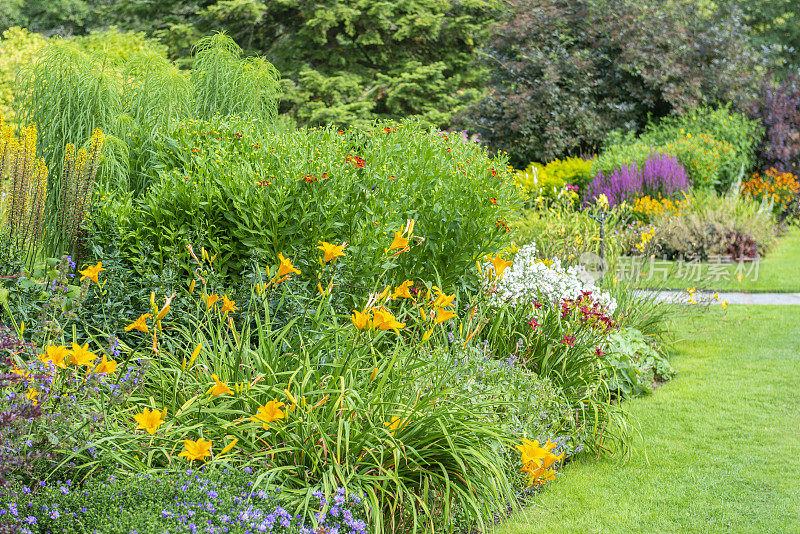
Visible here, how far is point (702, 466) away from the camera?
12.6ft

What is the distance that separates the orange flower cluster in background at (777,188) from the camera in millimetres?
12461

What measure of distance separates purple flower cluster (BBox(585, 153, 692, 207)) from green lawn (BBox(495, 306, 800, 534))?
468 cm

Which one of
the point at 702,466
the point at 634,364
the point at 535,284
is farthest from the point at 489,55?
the point at 702,466

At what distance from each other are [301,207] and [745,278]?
6369 millimetres

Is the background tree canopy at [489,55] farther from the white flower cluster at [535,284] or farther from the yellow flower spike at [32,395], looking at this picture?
the yellow flower spike at [32,395]

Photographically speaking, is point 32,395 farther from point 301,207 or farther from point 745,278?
point 745,278

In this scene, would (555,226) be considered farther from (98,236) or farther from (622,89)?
(622,89)

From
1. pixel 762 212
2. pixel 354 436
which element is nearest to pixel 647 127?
pixel 762 212

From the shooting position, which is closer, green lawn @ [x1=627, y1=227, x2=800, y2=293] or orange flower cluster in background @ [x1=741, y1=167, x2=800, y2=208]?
green lawn @ [x1=627, y1=227, x2=800, y2=293]

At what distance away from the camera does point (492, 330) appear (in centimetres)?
424

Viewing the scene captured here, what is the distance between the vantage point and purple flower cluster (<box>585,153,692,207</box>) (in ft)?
33.2

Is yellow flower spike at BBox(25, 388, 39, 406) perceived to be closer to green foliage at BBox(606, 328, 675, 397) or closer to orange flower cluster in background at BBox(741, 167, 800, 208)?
green foliage at BBox(606, 328, 675, 397)

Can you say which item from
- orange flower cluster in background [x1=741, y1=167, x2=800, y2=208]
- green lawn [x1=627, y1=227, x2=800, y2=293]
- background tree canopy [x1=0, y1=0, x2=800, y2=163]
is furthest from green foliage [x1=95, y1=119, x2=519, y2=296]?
orange flower cluster in background [x1=741, y1=167, x2=800, y2=208]

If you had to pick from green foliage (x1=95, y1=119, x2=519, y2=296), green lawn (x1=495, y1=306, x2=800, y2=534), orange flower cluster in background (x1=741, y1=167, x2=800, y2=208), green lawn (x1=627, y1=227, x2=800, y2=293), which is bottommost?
green lawn (x1=627, y1=227, x2=800, y2=293)
